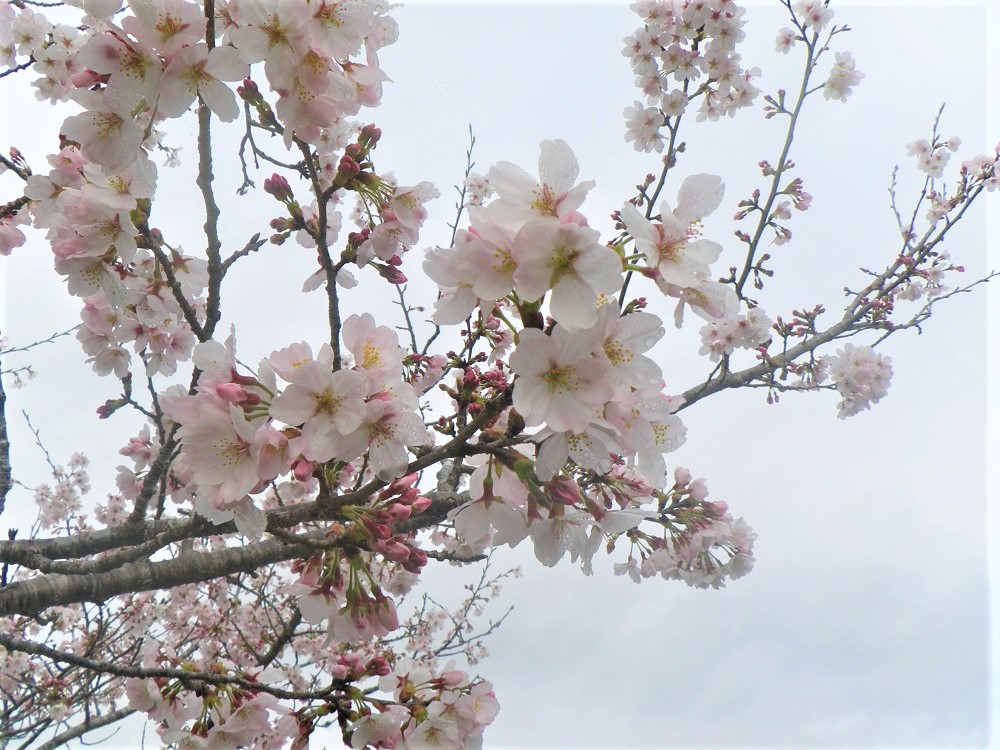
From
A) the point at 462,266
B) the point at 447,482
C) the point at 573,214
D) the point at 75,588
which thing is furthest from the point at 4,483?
the point at 573,214

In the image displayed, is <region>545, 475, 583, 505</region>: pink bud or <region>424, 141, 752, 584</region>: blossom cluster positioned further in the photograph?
<region>545, 475, 583, 505</region>: pink bud

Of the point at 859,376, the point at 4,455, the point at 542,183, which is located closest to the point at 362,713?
the point at 542,183

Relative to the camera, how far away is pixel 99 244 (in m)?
1.84

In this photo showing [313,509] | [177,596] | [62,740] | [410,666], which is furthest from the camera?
[177,596]

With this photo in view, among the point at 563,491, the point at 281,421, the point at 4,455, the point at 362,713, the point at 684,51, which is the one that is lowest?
the point at 362,713

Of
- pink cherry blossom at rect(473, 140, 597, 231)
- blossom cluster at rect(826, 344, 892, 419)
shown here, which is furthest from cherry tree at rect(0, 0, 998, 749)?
blossom cluster at rect(826, 344, 892, 419)

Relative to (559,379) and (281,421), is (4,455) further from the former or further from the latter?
(559,379)

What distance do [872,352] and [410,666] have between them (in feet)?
14.8

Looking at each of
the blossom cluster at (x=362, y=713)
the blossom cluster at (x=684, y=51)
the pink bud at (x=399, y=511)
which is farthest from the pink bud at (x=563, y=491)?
the blossom cluster at (x=684, y=51)

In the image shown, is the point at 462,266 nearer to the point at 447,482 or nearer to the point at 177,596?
the point at 447,482

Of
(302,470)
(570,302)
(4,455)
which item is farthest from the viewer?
(4,455)

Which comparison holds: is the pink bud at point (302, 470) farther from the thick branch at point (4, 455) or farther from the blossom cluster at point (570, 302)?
the thick branch at point (4, 455)

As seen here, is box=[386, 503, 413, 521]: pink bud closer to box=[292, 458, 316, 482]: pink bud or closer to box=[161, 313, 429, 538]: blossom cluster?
box=[161, 313, 429, 538]: blossom cluster

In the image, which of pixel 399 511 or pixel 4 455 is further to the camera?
pixel 4 455
